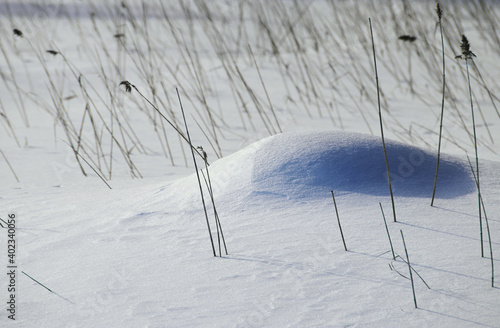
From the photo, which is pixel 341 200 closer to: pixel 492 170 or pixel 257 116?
pixel 492 170

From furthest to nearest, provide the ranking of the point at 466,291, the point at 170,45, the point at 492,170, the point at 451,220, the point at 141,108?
1. the point at 170,45
2. the point at 141,108
3. the point at 492,170
4. the point at 451,220
5. the point at 466,291

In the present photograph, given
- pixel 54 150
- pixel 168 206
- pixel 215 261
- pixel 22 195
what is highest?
pixel 54 150

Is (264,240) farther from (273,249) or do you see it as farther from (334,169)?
(334,169)

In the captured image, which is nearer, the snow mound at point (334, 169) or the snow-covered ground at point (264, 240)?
the snow-covered ground at point (264, 240)

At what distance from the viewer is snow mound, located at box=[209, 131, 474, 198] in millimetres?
1187

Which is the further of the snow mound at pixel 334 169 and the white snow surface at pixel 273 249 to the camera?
the snow mound at pixel 334 169

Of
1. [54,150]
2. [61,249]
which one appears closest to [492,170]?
[61,249]

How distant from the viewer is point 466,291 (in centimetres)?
80

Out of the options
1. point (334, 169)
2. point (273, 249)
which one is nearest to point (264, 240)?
A: point (273, 249)

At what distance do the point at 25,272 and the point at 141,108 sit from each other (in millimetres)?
1872

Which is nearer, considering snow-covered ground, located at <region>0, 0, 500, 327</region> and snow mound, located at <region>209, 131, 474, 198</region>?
snow-covered ground, located at <region>0, 0, 500, 327</region>

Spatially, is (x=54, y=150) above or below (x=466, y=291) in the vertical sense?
above

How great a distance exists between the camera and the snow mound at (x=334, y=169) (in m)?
1.19

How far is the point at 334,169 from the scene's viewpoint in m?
1.22
